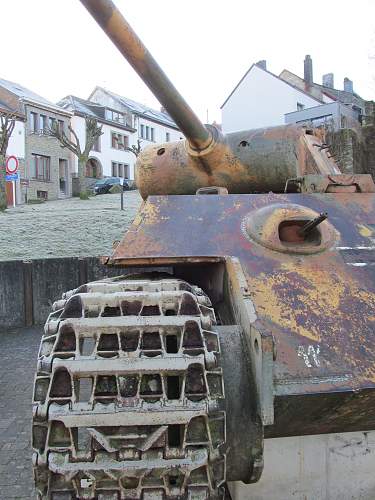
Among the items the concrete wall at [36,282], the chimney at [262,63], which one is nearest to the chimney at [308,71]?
the chimney at [262,63]

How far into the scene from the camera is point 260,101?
39281 mm

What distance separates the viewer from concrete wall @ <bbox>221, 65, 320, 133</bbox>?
3825 centimetres

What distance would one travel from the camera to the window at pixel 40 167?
3609 centimetres

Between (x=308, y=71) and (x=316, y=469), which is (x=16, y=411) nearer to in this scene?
(x=316, y=469)

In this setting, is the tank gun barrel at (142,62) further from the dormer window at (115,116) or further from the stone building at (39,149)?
the dormer window at (115,116)

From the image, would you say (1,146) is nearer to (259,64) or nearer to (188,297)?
(188,297)

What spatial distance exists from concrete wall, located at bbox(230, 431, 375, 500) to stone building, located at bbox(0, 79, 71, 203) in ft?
105

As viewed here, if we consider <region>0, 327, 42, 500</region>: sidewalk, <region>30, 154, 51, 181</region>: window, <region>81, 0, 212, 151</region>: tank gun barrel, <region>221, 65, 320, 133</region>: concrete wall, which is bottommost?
<region>0, 327, 42, 500</region>: sidewalk

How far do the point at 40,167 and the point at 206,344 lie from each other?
36.3 m

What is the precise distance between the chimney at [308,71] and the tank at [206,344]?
134ft

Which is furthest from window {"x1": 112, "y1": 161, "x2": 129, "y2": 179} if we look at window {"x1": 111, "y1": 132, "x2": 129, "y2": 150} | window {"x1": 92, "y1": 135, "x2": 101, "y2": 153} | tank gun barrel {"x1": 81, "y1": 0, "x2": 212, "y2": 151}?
tank gun barrel {"x1": 81, "y1": 0, "x2": 212, "y2": 151}

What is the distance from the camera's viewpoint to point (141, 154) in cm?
553

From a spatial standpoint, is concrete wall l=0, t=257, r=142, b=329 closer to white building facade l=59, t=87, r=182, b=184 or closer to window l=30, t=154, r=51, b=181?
window l=30, t=154, r=51, b=181

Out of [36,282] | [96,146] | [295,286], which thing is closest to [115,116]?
[96,146]
